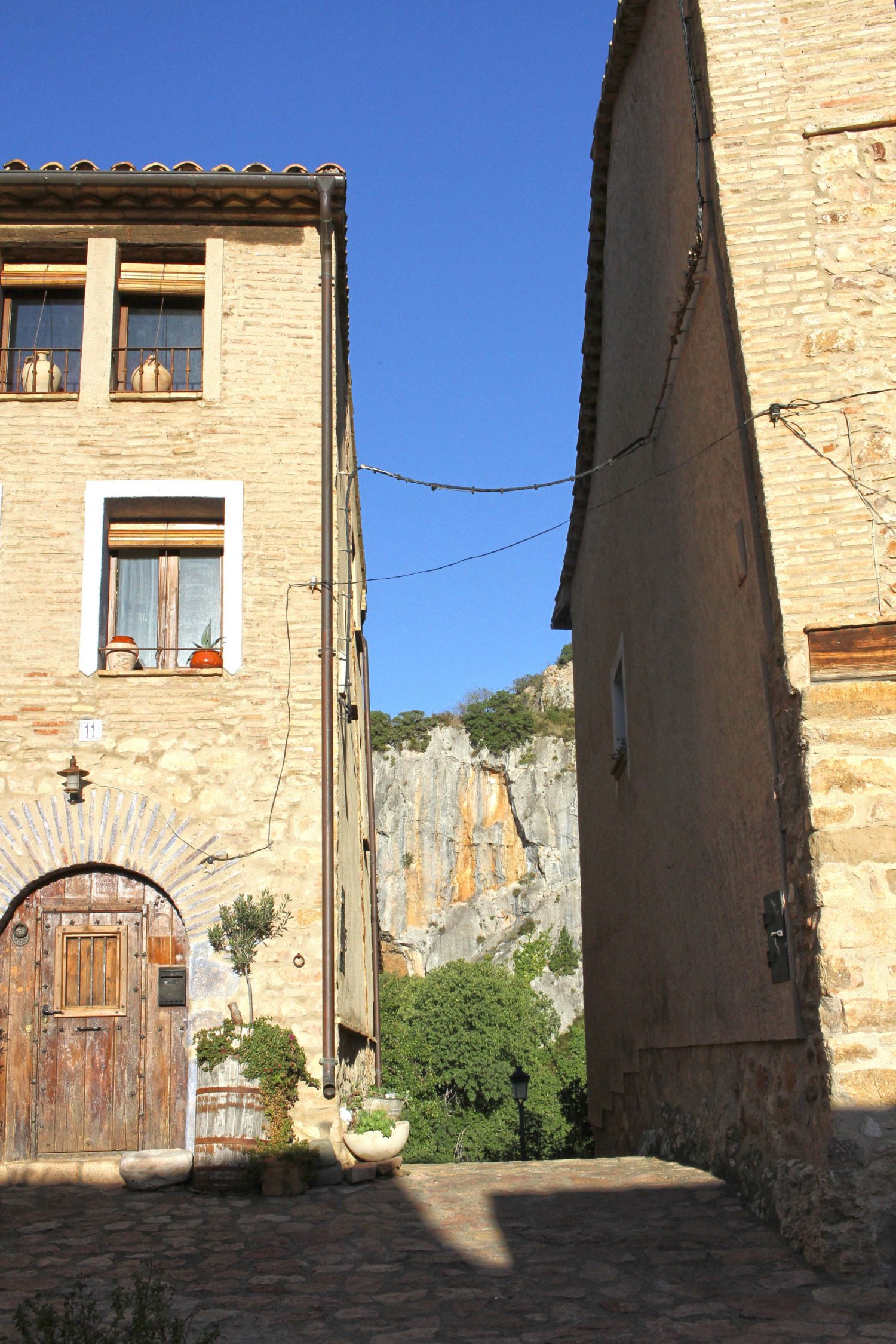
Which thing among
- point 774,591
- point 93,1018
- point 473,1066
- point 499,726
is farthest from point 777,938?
point 499,726

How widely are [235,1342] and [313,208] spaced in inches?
317

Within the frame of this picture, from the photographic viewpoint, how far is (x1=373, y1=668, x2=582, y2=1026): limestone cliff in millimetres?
54812

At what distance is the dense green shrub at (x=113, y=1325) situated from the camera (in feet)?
11.3

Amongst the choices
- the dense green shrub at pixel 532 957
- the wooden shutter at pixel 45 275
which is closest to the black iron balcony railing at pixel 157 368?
the wooden shutter at pixel 45 275

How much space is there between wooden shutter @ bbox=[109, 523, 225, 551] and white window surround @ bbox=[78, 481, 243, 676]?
280mm

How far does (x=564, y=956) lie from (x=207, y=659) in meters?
45.4

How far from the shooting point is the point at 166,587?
928 centimetres

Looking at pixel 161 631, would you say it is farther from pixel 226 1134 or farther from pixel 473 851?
pixel 473 851

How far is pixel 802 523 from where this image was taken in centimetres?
555

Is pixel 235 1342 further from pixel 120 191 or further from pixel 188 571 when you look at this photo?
pixel 120 191

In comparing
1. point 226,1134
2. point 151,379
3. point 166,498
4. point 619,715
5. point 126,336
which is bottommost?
point 226,1134

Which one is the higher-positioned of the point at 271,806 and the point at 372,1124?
the point at 271,806

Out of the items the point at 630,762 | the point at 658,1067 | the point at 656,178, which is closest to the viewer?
the point at 656,178

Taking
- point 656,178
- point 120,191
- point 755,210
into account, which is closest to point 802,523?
point 755,210
